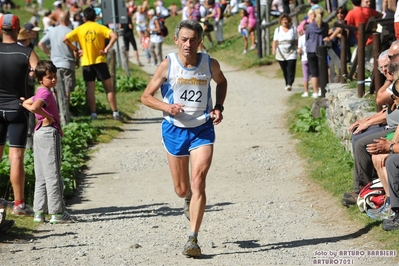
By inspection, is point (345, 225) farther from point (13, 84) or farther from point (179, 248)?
point (13, 84)

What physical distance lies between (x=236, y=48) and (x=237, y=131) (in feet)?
50.3

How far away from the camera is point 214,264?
22.9 ft

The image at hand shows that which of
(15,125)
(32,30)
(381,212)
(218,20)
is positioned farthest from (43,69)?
(218,20)

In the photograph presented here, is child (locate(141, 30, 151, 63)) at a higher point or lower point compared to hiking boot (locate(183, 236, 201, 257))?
lower

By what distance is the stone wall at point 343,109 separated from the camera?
10.9 metres

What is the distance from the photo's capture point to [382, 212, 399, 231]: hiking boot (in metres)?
7.43

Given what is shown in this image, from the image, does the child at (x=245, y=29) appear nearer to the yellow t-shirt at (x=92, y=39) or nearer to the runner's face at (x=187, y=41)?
the yellow t-shirt at (x=92, y=39)

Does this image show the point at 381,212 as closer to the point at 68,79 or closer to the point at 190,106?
the point at 190,106

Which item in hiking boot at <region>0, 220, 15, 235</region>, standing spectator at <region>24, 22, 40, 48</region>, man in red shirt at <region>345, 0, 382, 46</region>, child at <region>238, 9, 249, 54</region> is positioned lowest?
child at <region>238, 9, 249, 54</region>

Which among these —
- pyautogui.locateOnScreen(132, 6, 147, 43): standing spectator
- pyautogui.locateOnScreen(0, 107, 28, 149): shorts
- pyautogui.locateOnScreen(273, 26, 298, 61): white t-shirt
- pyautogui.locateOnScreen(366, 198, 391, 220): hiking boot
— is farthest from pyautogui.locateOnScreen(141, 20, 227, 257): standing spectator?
pyautogui.locateOnScreen(132, 6, 147, 43): standing spectator

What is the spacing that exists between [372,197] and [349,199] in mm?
491

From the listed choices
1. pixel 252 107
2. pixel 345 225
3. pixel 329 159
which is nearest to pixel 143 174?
pixel 329 159

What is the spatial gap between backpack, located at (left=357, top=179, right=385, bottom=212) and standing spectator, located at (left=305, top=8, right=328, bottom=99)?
347 inches

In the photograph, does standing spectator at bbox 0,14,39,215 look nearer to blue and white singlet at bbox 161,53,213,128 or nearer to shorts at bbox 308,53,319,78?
blue and white singlet at bbox 161,53,213,128
